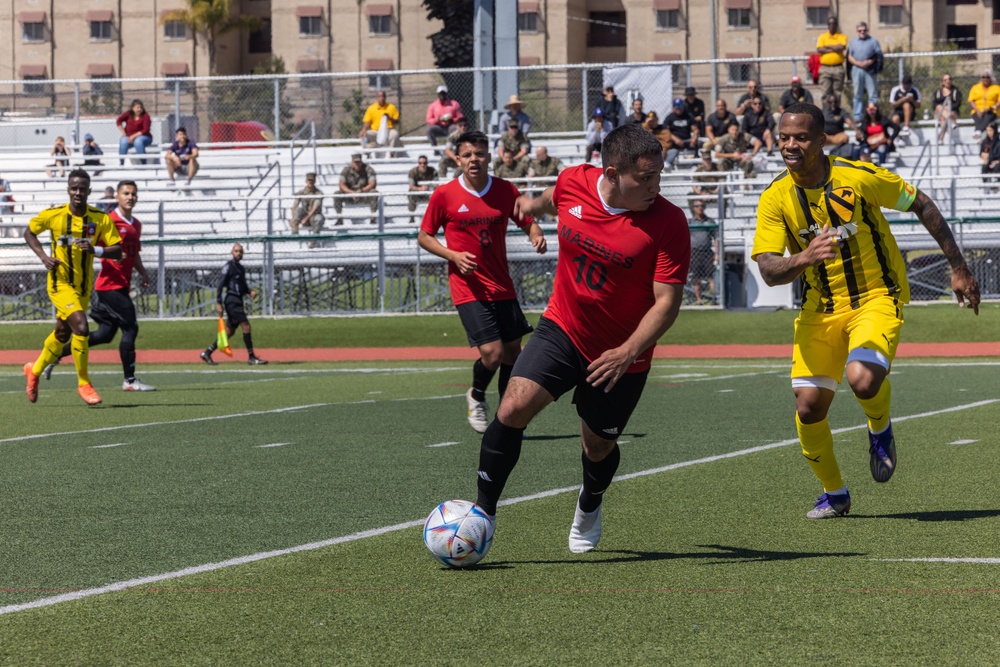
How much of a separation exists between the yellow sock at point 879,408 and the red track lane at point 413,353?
13962mm

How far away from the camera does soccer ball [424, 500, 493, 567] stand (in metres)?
6.38

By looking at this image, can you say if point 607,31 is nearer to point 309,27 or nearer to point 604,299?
point 309,27

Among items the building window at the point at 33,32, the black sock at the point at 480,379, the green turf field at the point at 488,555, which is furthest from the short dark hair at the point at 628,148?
the building window at the point at 33,32

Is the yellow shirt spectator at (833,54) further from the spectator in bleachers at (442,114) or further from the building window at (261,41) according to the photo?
the building window at (261,41)

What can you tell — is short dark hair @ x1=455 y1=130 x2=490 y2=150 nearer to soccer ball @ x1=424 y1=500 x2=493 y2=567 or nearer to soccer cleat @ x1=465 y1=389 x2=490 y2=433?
soccer cleat @ x1=465 y1=389 x2=490 y2=433

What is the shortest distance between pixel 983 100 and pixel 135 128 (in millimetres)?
17743

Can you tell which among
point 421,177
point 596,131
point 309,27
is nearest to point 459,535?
point 421,177

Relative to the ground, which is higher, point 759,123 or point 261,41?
point 261,41

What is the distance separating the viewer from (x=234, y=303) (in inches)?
901

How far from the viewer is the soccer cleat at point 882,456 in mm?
7832

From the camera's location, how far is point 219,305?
23172 mm

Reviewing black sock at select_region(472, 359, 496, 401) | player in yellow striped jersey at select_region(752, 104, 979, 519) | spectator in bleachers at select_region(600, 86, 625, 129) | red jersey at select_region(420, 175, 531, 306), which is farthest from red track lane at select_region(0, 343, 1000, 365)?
player in yellow striped jersey at select_region(752, 104, 979, 519)

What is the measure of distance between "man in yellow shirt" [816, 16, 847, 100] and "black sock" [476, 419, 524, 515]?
78.8 feet

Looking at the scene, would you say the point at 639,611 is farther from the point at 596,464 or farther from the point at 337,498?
the point at 337,498
